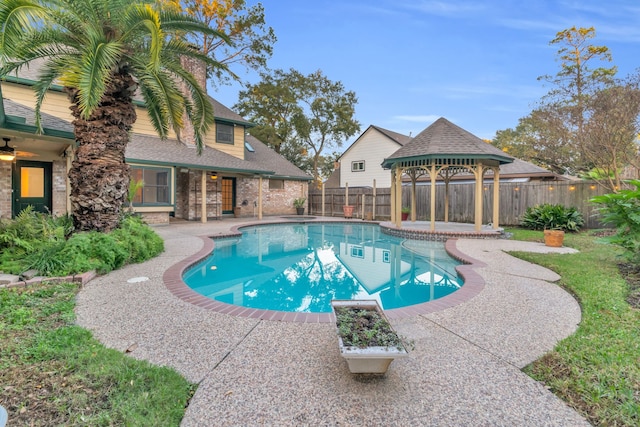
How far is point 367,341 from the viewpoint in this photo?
2.66 m

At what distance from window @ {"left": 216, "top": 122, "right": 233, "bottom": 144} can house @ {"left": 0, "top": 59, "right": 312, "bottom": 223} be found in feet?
0.19

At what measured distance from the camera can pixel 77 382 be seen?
252 centimetres

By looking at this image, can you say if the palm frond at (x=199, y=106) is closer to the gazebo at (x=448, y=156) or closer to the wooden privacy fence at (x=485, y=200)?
the gazebo at (x=448, y=156)

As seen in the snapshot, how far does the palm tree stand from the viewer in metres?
5.80

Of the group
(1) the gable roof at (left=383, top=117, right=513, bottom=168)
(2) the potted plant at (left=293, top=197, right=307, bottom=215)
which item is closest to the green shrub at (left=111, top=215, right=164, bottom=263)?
(1) the gable roof at (left=383, top=117, right=513, bottom=168)

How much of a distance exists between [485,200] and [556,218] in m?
3.58

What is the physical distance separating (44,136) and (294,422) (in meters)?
8.81

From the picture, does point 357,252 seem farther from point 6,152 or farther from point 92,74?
point 6,152

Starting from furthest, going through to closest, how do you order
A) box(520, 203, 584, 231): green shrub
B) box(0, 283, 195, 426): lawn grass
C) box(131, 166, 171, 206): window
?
box(131, 166, 171, 206): window
box(520, 203, 584, 231): green shrub
box(0, 283, 195, 426): lawn grass

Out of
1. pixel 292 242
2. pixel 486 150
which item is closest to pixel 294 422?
pixel 292 242

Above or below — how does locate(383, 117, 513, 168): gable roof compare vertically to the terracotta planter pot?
above

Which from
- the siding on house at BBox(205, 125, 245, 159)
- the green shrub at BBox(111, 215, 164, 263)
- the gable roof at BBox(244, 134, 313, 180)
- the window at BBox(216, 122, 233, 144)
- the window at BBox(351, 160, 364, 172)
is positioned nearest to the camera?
the green shrub at BBox(111, 215, 164, 263)

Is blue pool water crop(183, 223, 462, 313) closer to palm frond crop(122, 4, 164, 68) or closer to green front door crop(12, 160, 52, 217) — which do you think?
palm frond crop(122, 4, 164, 68)

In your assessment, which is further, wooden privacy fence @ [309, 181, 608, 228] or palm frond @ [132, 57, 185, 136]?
wooden privacy fence @ [309, 181, 608, 228]
